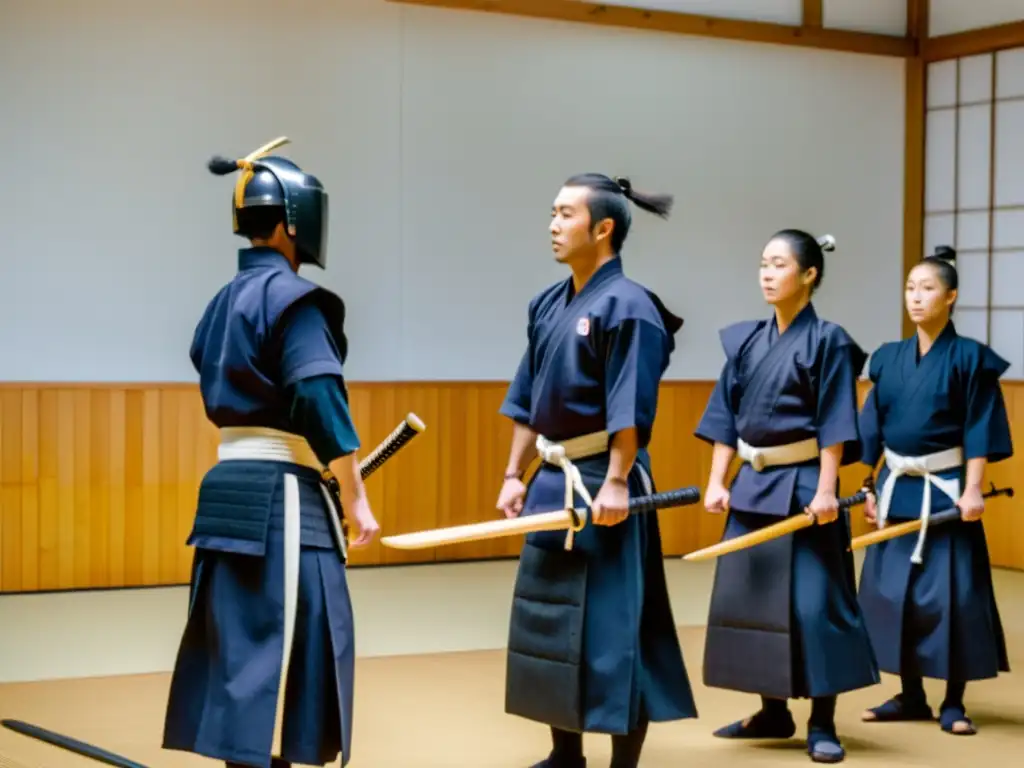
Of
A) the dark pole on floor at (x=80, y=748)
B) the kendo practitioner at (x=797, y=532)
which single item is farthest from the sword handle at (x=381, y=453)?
the kendo practitioner at (x=797, y=532)

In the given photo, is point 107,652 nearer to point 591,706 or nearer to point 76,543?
point 76,543

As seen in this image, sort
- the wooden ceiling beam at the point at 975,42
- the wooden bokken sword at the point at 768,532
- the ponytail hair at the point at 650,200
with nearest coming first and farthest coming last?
the ponytail hair at the point at 650,200 → the wooden bokken sword at the point at 768,532 → the wooden ceiling beam at the point at 975,42

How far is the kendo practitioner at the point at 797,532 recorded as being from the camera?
378 cm

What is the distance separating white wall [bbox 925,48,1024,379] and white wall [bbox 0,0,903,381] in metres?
0.22

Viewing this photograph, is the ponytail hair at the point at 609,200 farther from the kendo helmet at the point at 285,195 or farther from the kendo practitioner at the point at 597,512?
the kendo helmet at the point at 285,195

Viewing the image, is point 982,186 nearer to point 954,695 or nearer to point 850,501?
point 954,695

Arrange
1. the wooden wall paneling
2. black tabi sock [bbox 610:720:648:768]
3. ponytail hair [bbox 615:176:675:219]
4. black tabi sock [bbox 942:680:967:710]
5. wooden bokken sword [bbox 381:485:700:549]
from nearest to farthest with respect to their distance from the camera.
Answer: wooden bokken sword [bbox 381:485:700:549] → black tabi sock [bbox 610:720:648:768] → ponytail hair [bbox 615:176:675:219] → black tabi sock [bbox 942:680:967:710] → the wooden wall paneling

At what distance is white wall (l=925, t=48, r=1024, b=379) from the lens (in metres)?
7.27

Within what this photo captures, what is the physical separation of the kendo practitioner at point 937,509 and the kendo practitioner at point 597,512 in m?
1.10

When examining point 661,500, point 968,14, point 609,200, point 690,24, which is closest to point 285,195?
point 609,200

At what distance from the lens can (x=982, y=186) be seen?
7469 millimetres

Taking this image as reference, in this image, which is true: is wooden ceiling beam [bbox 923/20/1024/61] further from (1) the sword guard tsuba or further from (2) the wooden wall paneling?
(1) the sword guard tsuba

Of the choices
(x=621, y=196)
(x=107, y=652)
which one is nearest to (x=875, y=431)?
(x=621, y=196)

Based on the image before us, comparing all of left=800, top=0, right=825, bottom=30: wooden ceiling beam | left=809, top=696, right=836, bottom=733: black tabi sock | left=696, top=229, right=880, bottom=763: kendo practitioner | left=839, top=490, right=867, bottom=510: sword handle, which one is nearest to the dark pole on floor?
left=696, top=229, right=880, bottom=763: kendo practitioner
